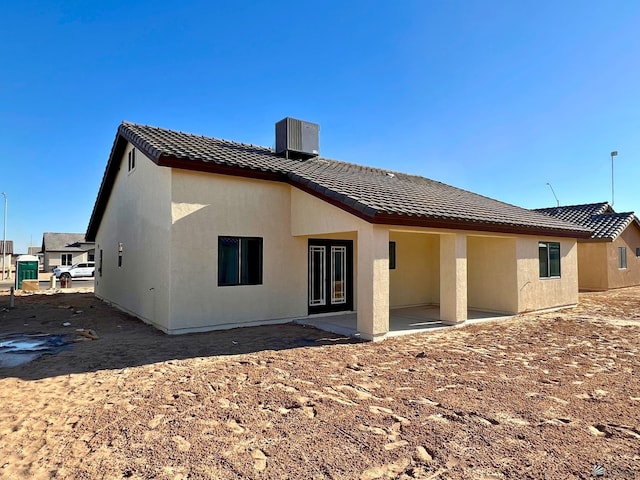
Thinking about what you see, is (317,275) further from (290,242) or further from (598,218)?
(598,218)

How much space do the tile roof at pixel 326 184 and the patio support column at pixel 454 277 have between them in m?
0.53

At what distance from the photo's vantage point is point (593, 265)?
843 inches

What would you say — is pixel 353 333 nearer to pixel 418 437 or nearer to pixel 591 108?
pixel 418 437

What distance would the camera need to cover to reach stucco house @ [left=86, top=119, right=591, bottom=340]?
927cm

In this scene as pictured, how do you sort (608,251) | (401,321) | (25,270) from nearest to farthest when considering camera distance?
1. (401,321)
2. (608,251)
3. (25,270)

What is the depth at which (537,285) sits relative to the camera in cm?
1316

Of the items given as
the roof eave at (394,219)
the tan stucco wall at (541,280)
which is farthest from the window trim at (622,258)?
the roof eave at (394,219)

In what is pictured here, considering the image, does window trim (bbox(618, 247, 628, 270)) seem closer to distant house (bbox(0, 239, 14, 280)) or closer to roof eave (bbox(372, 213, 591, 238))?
roof eave (bbox(372, 213, 591, 238))

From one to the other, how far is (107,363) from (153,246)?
172 inches

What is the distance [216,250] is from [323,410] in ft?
20.3

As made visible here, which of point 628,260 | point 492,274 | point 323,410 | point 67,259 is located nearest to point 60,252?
point 67,259

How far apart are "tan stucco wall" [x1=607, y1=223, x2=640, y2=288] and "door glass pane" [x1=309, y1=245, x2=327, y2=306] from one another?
18.1m

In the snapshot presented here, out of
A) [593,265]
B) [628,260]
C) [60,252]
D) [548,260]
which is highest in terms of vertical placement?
[60,252]

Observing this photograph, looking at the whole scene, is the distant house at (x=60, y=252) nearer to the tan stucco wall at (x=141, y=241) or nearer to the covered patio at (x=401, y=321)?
the tan stucco wall at (x=141, y=241)
